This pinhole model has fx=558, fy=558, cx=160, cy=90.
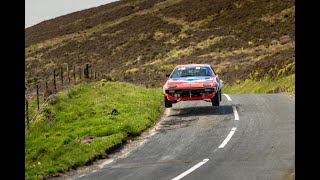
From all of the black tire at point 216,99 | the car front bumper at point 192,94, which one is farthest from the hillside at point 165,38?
the car front bumper at point 192,94

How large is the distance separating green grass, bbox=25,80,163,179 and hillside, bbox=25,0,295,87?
22831mm

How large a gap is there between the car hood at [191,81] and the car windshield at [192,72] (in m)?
0.63

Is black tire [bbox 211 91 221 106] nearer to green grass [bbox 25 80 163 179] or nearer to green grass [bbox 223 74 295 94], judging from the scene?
green grass [bbox 25 80 163 179]

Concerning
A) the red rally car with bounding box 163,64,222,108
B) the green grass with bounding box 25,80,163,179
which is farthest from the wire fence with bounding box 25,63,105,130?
the red rally car with bounding box 163,64,222,108

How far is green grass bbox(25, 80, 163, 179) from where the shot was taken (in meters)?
14.3

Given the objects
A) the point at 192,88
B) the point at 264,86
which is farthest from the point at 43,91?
the point at 192,88

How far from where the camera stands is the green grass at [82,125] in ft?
46.9

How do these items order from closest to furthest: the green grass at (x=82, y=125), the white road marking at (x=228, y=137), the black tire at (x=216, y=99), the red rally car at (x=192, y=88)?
the green grass at (x=82, y=125) < the white road marking at (x=228, y=137) < the red rally car at (x=192, y=88) < the black tire at (x=216, y=99)

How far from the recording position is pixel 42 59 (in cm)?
7712

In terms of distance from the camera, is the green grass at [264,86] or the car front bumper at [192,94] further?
the green grass at [264,86]

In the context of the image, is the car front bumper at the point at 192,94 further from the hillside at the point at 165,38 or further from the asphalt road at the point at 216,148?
the hillside at the point at 165,38

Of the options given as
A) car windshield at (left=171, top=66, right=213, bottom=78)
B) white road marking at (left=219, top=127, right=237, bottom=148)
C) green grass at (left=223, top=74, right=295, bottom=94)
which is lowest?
green grass at (left=223, top=74, right=295, bottom=94)
